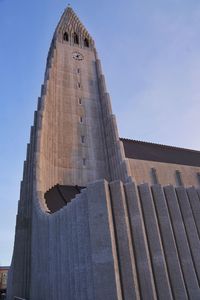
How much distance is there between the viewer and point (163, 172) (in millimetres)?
33875

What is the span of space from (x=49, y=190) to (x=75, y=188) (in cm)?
242

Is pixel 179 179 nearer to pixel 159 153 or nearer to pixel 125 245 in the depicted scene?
pixel 159 153

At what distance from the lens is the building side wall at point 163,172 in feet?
106

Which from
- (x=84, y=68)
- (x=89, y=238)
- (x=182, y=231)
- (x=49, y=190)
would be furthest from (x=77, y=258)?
(x=84, y=68)

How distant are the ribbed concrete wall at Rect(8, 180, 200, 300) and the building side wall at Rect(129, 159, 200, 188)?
1653 cm

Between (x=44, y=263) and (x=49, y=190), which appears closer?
(x=44, y=263)

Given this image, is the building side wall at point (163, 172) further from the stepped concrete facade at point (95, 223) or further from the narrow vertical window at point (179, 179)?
the stepped concrete facade at point (95, 223)

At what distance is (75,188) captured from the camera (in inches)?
1045

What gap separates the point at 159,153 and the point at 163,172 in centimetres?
479

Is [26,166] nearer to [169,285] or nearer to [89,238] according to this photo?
[89,238]

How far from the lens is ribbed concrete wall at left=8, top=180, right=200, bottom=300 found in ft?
38.3

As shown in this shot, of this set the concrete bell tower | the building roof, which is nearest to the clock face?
the concrete bell tower

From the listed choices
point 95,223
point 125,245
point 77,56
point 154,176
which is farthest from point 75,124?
point 125,245

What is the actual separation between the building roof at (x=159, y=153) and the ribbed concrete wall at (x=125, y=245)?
20.1m
